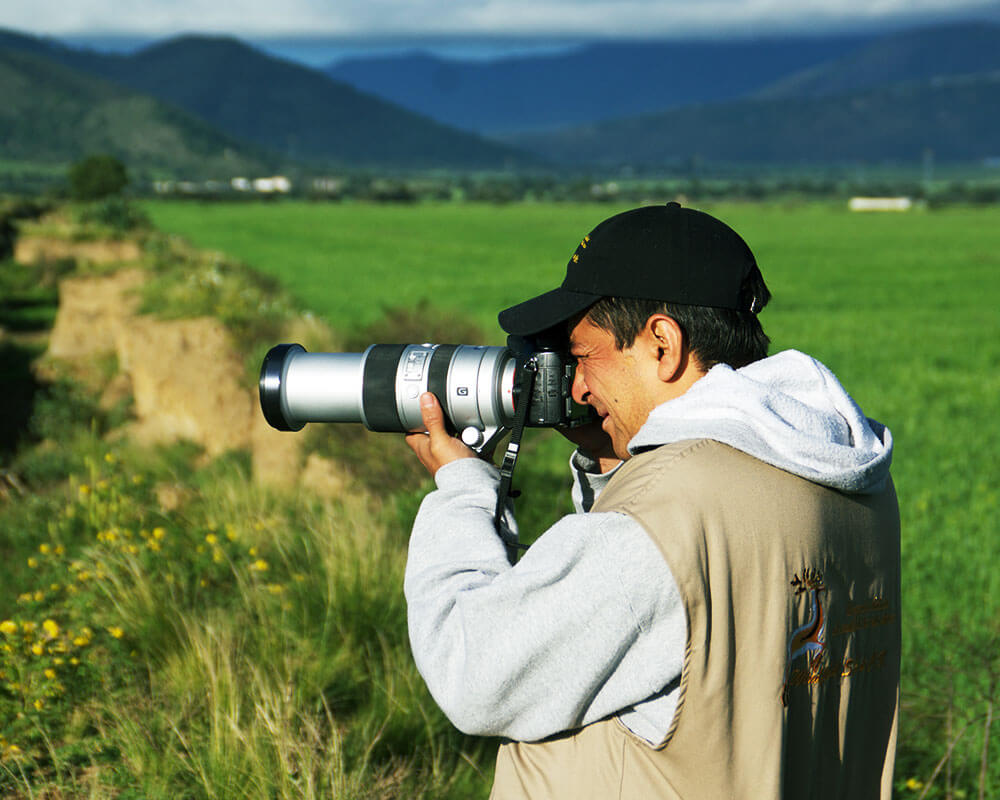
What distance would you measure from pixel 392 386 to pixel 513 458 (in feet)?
1.49

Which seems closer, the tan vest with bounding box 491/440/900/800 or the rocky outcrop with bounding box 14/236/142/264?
the tan vest with bounding box 491/440/900/800

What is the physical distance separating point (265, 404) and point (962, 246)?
42.4 meters

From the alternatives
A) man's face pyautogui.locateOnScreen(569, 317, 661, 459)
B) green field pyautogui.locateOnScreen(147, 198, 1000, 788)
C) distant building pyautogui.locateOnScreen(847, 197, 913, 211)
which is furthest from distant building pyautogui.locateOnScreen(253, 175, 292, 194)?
man's face pyautogui.locateOnScreen(569, 317, 661, 459)

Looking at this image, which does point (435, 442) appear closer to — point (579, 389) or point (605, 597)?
point (579, 389)

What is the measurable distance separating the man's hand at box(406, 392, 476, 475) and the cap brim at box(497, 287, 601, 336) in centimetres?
28

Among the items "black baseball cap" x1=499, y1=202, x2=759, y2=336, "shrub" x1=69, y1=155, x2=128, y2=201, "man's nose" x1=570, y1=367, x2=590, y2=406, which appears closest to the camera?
Answer: "black baseball cap" x1=499, y1=202, x2=759, y2=336

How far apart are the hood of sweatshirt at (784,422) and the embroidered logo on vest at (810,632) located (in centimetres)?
14

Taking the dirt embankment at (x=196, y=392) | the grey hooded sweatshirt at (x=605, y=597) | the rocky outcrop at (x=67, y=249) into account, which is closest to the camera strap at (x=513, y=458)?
the grey hooded sweatshirt at (x=605, y=597)

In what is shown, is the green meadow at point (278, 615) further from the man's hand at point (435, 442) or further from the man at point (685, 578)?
the man at point (685, 578)

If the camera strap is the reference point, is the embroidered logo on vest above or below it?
below

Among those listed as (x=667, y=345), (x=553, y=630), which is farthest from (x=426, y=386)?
(x=553, y=630)

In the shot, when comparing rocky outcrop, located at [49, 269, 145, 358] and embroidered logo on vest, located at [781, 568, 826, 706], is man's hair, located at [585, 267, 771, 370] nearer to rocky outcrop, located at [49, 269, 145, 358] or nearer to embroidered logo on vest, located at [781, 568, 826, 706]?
embroidered logo on vest, located at [781, 568, 826, 706]

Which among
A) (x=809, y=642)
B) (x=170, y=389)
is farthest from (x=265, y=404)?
(x=170, y=389)

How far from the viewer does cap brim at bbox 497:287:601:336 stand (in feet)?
5.67
